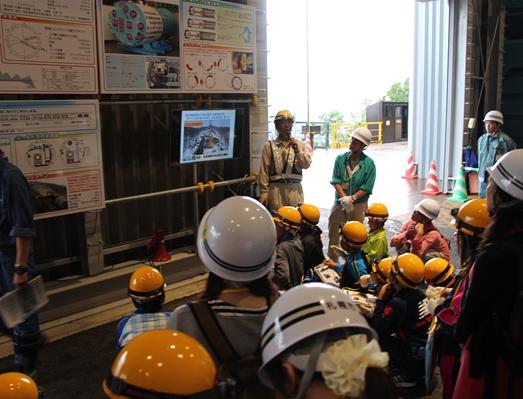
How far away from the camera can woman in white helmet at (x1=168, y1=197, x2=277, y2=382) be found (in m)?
1.71

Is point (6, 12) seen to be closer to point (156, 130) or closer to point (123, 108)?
point (123, 108)

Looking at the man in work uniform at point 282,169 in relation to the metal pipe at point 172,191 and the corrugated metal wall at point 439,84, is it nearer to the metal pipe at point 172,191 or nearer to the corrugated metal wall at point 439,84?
the metal pipe at point 172,191

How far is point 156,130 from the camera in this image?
629 cm

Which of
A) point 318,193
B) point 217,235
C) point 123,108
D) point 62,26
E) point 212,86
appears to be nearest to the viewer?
point 217,235

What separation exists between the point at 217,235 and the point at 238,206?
0.14 metres

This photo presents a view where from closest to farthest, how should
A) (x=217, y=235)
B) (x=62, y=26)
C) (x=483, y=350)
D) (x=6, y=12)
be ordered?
(x=217, y=235) → (x=483, y=350) → (x=6, y=12) → (x=62, y=26)

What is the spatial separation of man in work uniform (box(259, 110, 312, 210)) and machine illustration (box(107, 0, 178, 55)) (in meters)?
→ 1.62

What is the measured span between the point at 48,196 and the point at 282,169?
8.64 feet

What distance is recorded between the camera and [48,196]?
4.98 m

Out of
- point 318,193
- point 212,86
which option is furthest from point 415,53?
point 212,86

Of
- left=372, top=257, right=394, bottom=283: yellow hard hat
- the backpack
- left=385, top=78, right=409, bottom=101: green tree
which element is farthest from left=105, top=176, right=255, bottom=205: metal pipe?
left=385, top=78, right=409, bottom=101: green tree

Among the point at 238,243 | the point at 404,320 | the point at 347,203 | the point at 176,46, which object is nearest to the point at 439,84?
the point at 347,203

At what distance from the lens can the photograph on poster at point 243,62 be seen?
6566 mm

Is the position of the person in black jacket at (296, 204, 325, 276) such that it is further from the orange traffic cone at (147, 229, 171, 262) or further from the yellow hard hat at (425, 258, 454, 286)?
the orange traffic cone at (147, 229, 171, 262)
